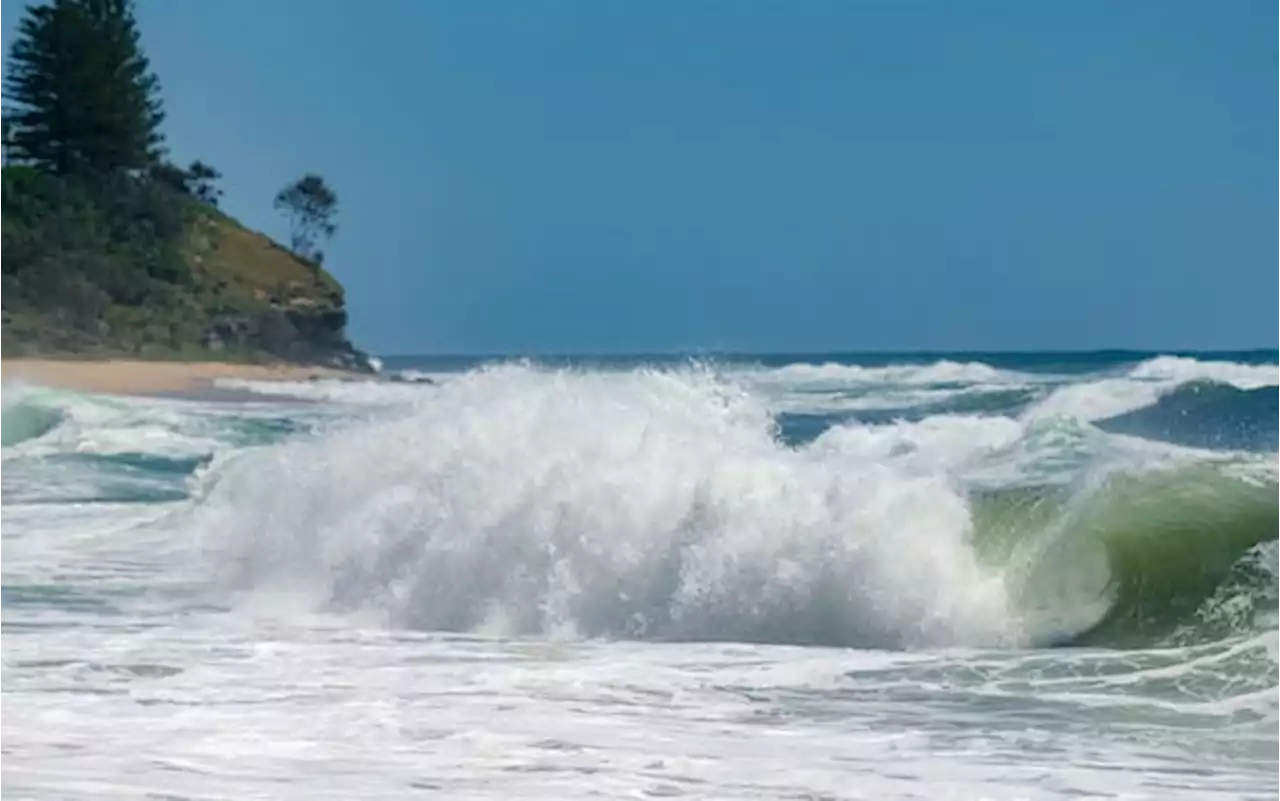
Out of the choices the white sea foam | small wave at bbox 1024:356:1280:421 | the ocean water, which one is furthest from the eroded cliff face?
the white sea foam

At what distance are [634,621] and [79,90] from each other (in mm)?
53289

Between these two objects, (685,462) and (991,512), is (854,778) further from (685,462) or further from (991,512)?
(685,462)

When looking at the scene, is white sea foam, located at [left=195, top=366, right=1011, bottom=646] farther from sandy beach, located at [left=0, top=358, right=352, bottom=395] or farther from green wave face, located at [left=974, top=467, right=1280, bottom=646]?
sandy beach, located at [left=0, top=358, right=352, bottom=395]

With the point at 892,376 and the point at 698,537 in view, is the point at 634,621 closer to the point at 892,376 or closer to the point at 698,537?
the point at 698,537

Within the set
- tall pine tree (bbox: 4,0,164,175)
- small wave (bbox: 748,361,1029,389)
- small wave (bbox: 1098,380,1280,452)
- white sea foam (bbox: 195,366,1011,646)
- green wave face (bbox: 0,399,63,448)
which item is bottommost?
green wave face (bbox: 0,399,63,448)

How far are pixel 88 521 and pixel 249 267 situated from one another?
48396 millimetres

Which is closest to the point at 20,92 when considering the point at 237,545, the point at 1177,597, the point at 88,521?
the point at 88,521

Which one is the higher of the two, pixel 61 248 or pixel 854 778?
pixel 61 248

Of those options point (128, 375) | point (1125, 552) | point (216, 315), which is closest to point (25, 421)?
point (128, 375)

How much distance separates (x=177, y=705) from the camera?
6.96m

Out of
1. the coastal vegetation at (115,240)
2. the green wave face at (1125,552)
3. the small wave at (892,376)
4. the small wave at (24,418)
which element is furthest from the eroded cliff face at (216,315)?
the green wave face at (1125,552)

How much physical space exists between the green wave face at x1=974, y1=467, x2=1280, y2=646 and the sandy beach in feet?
95.0

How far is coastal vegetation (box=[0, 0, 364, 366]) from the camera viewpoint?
175 feet

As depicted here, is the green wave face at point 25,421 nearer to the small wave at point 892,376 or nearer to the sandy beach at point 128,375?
the sandy beach at point 128,375
